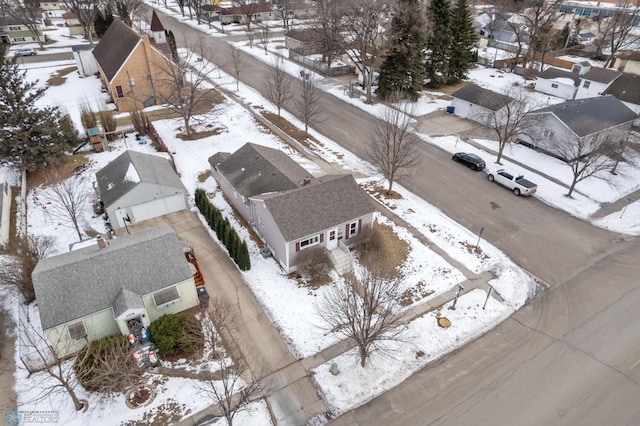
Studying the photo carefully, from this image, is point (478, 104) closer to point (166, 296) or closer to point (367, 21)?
point (367, 21)

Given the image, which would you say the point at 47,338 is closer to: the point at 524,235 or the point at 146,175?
the point at 146,175

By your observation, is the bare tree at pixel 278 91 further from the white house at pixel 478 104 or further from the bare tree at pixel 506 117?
the bare tree at pixel 506 117

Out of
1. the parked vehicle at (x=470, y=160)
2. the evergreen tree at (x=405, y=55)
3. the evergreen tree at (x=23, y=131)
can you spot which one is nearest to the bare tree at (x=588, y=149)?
the parked vehicle at (x=470, y=160)

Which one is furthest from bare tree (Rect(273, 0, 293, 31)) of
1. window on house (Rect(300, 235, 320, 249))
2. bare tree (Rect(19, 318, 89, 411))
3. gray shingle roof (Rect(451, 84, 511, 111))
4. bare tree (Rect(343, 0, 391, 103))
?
bare tree (Rect(19, 318, 89, 411))

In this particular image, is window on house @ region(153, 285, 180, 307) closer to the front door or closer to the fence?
the front door

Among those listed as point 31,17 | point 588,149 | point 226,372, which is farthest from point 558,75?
point 31,17
